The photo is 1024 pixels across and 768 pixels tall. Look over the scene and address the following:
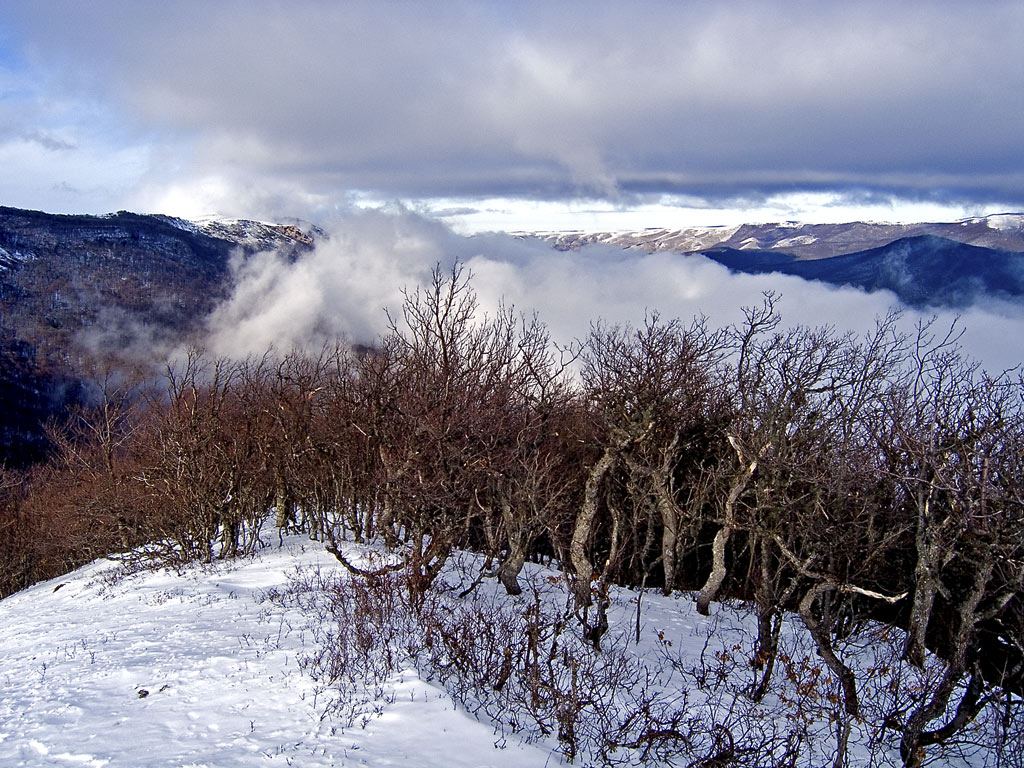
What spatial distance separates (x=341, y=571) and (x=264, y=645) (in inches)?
208

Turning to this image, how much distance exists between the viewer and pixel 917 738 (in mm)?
10289

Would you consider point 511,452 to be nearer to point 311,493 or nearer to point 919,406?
point 919,406

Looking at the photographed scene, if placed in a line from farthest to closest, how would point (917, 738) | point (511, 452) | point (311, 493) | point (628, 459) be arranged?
point (311, 493)
point (628, 459)
point (511, 452)
point (917, 738)

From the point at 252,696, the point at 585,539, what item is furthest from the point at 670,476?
the point at 252,696

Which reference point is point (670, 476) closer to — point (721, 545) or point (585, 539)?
point (721, 545)

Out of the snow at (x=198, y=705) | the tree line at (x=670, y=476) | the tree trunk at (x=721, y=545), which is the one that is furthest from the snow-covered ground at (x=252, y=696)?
the tree trunk at (x=721, y=545)

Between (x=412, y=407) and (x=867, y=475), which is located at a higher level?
(x=412, y=407)

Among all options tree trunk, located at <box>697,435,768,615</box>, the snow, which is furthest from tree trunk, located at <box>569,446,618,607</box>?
the snow

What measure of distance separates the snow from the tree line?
3.15 metres

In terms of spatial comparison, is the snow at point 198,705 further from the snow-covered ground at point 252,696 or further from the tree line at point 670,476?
the tree line at point 670,476

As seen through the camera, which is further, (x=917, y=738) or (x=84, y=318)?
(x=84, y=318)

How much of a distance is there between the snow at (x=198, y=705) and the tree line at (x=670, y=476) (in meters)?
3.15

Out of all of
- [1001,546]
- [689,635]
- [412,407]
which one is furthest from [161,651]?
[1001,546]

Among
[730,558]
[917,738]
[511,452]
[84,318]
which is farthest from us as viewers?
[84,318]
